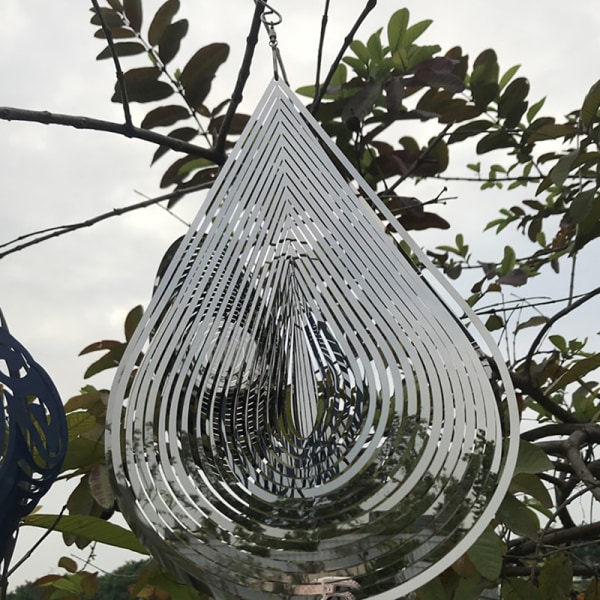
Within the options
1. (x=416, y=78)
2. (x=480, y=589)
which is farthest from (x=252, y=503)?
(x=416, y=78)

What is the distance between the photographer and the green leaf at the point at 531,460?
934mm

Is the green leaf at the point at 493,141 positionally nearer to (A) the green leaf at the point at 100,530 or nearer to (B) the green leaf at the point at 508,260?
(B) the green leaf at the point at 508,260

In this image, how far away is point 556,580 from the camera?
1096 mm

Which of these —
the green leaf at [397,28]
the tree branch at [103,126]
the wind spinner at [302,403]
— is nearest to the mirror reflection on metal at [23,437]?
the wind spinner at [302,403]

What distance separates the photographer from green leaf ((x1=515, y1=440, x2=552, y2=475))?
934mm

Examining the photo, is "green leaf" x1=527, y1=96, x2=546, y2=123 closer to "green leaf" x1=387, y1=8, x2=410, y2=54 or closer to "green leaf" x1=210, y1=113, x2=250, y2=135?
"green leaf" x1=387, y1=8, x2=410, y2=54

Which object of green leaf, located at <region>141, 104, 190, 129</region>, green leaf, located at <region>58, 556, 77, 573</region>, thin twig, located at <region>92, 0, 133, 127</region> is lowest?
green leaf, located at <region>58, 556, 77, 573</region>

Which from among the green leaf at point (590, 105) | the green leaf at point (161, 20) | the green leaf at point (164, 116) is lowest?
the green leaf at point (590, 105)

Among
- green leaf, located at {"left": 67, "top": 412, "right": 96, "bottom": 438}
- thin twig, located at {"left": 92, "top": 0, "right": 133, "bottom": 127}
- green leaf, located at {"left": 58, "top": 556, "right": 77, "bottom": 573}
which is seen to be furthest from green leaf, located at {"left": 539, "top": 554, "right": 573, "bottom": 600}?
green leaf, located at {"left": 58, "top": 556, "right": 77, "bottom": 573}

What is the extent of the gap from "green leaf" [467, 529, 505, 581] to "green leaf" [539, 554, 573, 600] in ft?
0.58

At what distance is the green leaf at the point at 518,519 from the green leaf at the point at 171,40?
34.4 inches

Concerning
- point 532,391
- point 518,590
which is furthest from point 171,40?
point 518,590

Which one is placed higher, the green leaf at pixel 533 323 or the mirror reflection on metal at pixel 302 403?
the green leaf at pixel 533 323

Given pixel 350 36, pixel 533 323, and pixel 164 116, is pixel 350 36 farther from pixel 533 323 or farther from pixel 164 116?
pixel 533 323
